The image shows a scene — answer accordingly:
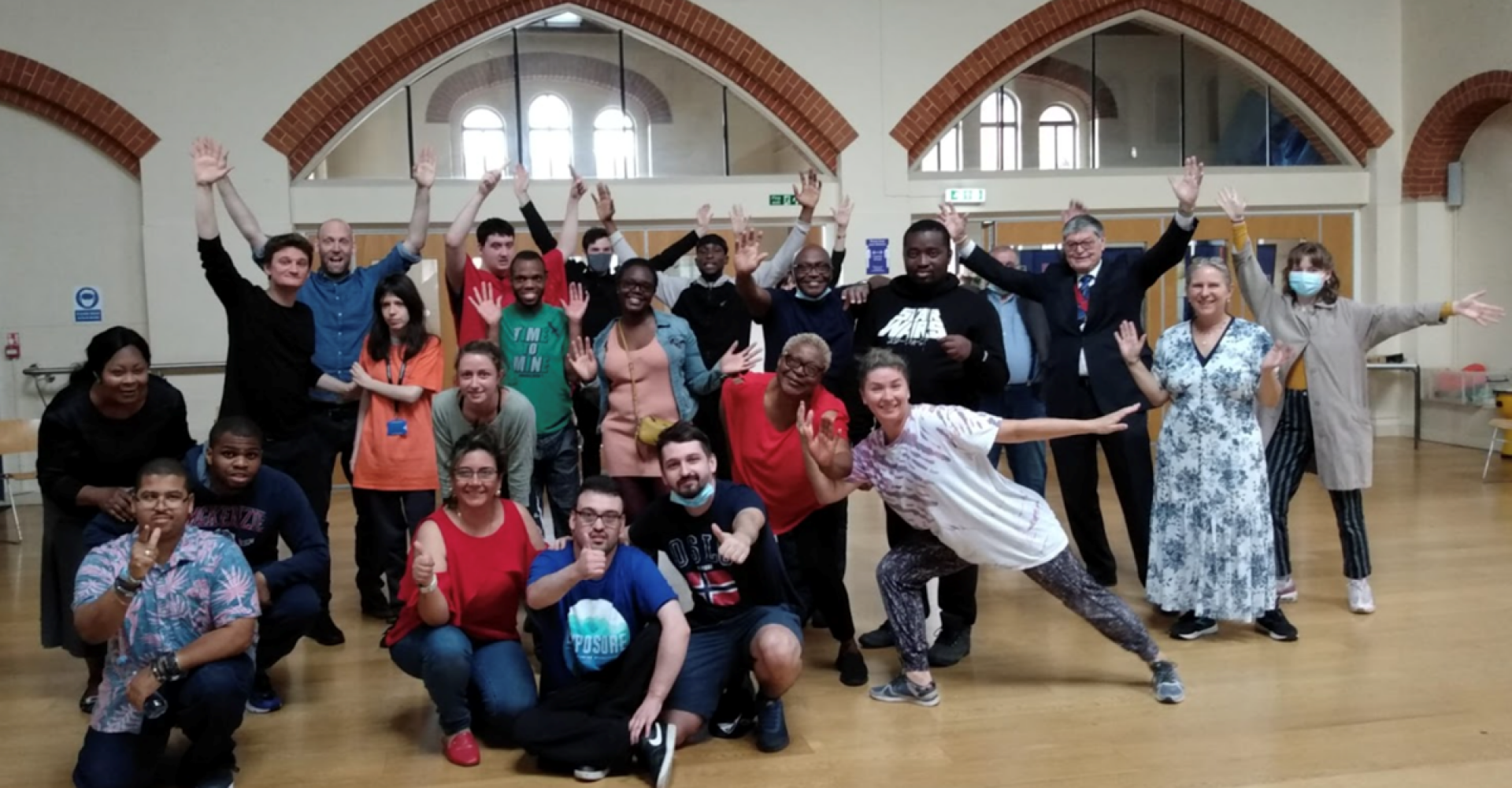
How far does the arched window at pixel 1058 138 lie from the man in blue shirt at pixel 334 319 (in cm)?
694

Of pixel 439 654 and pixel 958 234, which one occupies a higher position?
pixel 958 234

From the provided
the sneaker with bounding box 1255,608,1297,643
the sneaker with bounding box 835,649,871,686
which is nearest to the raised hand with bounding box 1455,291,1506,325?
the sneaker with bounding box 1255,608,1297,643

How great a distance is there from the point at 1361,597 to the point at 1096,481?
118 cm

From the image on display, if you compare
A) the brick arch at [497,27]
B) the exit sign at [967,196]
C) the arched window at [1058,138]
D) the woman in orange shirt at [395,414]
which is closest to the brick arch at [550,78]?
the brick arch at [497,27]

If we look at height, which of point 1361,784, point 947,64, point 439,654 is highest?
point 947,64

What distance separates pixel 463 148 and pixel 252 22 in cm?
176

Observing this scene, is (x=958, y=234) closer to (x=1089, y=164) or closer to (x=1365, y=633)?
(x=1365, y=633)

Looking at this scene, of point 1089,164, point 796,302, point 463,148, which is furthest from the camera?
point 1089,164

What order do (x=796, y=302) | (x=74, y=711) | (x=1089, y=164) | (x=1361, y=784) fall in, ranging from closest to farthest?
(x=1361, y=784)
(x=74, y=711)
(x=796, y=302)
(x=1089, y=164)

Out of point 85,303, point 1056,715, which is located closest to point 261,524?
point 1056,715

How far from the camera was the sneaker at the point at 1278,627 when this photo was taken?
15.8 ft

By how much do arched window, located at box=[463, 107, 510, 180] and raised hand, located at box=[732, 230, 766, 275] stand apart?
5.35 metres

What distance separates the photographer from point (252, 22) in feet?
30.1

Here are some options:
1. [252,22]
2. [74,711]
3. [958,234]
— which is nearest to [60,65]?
[252,22]
